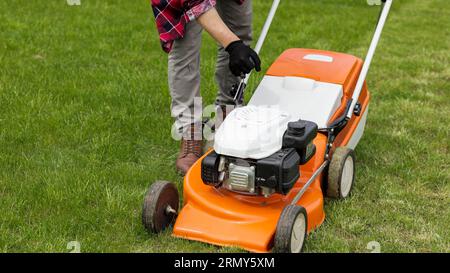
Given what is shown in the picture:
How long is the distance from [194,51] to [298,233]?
3.43 feet

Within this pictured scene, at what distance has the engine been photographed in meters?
2.54

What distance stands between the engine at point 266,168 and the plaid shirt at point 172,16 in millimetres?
624

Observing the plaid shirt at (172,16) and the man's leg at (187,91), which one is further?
the man's leg at (187,91)

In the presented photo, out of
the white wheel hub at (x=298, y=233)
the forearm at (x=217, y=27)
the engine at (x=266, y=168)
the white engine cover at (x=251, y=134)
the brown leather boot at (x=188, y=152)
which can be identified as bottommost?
the brown leather boot at (x=188, y=152)

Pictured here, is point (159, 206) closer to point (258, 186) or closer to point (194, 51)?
point (258, 186)

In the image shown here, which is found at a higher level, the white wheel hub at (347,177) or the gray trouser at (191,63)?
the gray trouser at (191,63)

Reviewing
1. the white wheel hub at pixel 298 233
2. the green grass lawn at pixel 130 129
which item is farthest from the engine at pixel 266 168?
the green grass lawn at pixel 130 129

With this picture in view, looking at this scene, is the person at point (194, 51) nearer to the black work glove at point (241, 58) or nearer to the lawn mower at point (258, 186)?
the black work glove at point (241, 58)

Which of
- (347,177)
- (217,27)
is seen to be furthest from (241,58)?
(347,177)

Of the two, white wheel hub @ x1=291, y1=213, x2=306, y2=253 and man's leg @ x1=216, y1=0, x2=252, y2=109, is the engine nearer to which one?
white wheel hub @ x1=291, y1=213, x2=306, y2=253

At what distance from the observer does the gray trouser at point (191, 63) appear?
318cm

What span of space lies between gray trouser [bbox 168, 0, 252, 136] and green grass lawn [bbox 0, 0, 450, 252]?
29 cm

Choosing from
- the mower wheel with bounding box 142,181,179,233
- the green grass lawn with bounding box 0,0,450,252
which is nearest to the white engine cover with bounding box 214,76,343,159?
the mower wheel with bounding box 142,181,179,233

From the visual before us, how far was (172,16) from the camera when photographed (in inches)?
119
